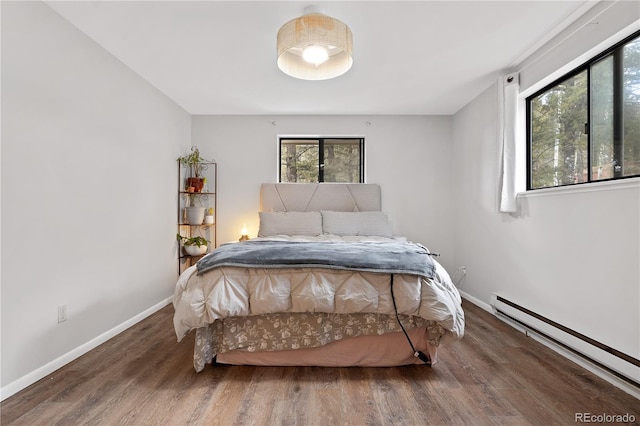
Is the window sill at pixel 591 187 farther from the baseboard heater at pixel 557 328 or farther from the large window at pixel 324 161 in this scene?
the large window at pixel 324 161

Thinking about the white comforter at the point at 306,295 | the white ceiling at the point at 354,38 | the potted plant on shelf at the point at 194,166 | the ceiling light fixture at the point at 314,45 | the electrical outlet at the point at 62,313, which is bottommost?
the electrical outlet at the point at 62,313

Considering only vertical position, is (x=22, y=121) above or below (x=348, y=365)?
above

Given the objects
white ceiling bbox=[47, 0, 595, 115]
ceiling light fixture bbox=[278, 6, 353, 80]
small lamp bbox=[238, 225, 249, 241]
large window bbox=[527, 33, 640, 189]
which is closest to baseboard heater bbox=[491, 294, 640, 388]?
large window bbox=[527, 33, 640, 189]

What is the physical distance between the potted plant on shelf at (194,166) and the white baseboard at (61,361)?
1.63 metres

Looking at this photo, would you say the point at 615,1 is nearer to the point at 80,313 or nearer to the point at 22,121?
the point at 22,121

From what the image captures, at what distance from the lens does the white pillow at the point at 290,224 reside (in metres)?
3.65

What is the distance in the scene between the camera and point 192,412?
1.56m

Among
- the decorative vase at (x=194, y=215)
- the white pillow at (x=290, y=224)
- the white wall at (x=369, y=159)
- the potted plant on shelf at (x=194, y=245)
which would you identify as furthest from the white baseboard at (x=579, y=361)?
the decorative vase at (x=194, y=215)

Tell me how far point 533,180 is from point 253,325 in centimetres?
272

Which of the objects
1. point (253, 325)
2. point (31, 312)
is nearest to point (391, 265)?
point (253, 325)

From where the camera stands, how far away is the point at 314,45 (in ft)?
6.58

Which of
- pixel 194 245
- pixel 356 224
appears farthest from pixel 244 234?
pixel 356 224

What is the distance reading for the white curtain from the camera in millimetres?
2775

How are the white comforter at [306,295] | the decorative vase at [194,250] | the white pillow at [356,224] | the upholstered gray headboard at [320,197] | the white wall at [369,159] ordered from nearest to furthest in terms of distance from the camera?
the white comforter at [306,295], the white pillow at [356,224], the decorative vase at [194,250], the upholstered gray headboard at [320,197], the white wall at [369,159]
